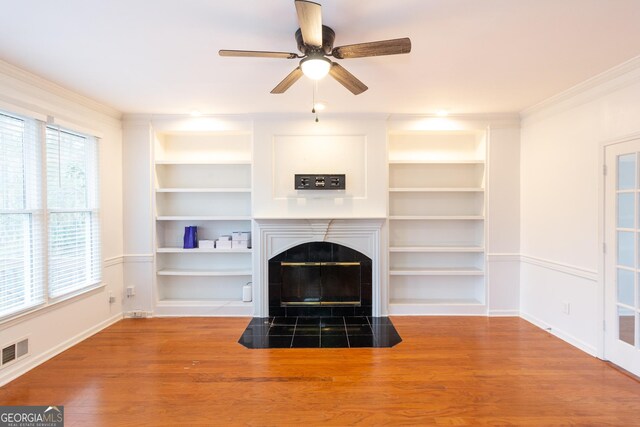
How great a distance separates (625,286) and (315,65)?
10.3 feet

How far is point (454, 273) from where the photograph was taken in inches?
165

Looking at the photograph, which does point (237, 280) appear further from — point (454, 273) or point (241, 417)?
point (454, 273)

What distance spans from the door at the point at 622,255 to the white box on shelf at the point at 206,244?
13.7 ft

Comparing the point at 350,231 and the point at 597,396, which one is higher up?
the point at 350,231

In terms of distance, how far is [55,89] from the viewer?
3.14 m

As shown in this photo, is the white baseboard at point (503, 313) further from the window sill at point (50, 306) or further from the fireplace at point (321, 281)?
the window sill at point (50, 306)

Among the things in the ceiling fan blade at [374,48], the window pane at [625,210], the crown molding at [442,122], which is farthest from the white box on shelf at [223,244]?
the window pane at [625,210]

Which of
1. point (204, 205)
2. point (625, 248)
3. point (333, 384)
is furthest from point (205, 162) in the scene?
point (625, 248)

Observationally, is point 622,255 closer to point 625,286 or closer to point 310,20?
point 625,286

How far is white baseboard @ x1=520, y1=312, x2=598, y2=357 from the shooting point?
123 inches

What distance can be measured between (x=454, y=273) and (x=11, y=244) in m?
4.55

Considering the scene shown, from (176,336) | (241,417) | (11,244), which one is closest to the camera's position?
(241,417)

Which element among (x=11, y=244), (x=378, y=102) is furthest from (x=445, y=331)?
(x=11, y=244)

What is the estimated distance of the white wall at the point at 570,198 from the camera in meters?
2.92
